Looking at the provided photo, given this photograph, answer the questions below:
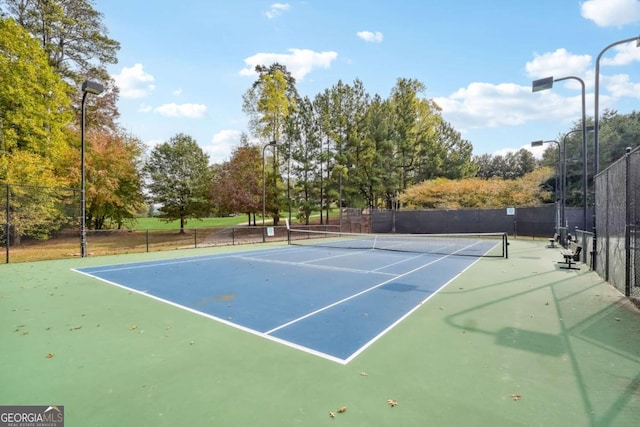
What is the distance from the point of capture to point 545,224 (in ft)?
81.7

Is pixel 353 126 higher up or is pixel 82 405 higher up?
pixel 353 126

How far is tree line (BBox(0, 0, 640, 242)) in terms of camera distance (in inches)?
780

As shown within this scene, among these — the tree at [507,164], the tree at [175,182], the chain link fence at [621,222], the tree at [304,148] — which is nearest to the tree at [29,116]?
the tree at [175,182]

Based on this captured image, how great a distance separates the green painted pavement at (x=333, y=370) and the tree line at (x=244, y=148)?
47.4ft

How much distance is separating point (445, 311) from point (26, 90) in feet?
84.3

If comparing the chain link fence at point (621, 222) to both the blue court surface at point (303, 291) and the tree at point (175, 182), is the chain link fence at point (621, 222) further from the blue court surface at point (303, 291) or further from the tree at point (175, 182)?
the tree at point (175, 182)

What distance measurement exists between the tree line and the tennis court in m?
9.98

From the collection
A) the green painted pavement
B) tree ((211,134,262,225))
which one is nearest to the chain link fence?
the green painted pavement

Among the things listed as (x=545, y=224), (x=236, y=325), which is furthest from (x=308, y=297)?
(x=545, y=224)

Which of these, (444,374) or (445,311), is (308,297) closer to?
(445,311)

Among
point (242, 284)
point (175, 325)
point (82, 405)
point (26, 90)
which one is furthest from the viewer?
point (26, 90)

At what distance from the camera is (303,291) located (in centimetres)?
737

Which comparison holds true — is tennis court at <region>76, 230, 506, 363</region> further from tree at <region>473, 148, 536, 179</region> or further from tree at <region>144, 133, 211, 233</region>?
tree at <region>473, 148, 536, 179</region>

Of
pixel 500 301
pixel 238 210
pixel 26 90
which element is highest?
pixel 26 90
